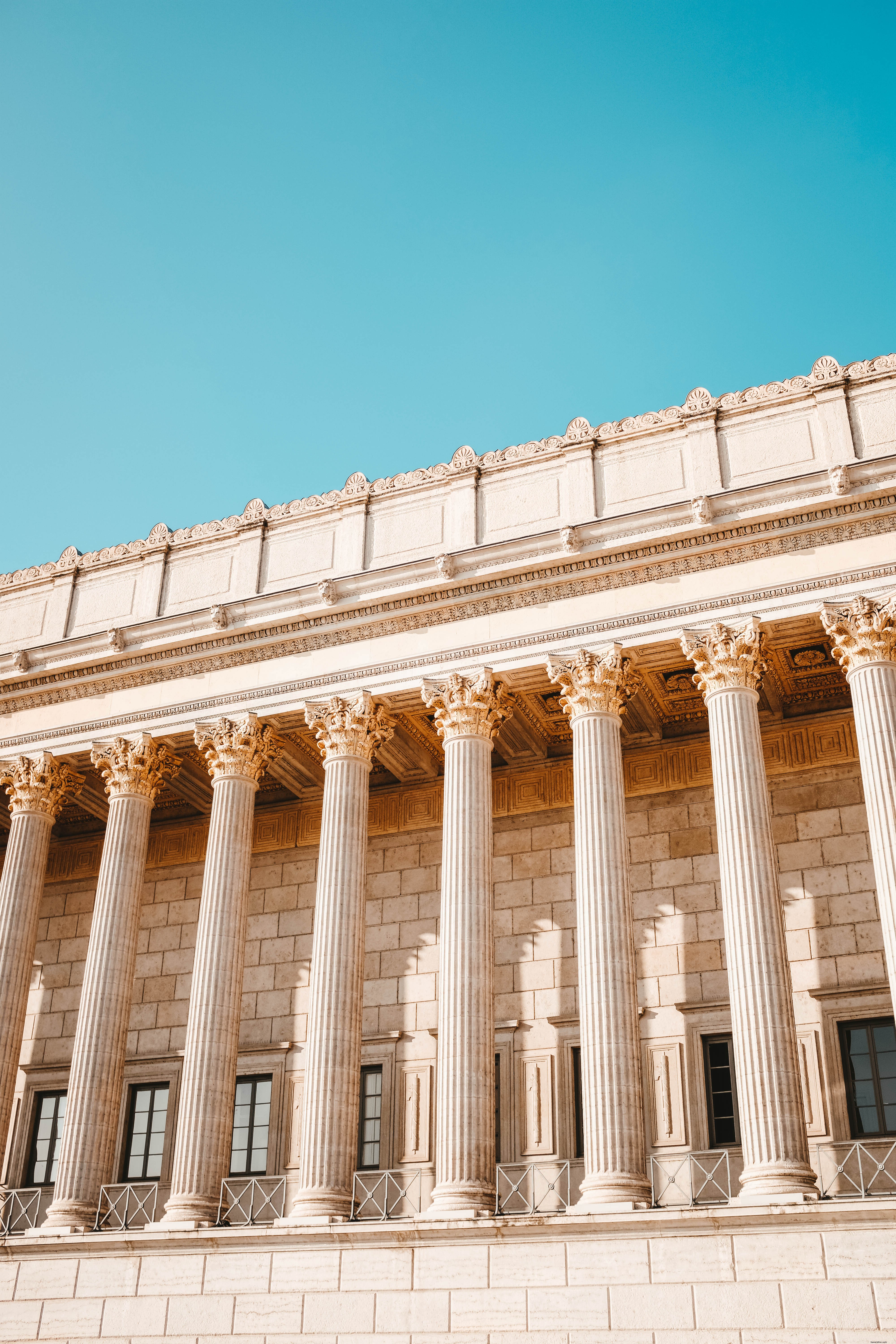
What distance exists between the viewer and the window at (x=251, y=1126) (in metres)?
31.5

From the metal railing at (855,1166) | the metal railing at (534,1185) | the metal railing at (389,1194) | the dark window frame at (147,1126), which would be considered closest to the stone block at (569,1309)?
the metal railing at (534,1185)

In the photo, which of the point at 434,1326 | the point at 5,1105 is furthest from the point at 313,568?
the point at 434,1326

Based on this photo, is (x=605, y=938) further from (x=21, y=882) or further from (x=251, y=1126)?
(x=21, y=882)

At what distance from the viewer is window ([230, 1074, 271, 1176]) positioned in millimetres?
31469

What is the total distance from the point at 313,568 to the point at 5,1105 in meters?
13.8

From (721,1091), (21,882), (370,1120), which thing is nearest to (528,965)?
(370,1120)

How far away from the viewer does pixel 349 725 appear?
29.4 metres

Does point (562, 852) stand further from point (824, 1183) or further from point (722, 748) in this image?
point (824, 1183)

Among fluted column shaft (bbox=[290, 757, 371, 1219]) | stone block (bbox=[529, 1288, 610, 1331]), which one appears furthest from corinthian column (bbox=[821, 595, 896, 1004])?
fluted column shaft (bbox=[290, 757, 371, 1219])

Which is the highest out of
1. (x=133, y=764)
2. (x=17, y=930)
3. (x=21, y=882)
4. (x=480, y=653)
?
(x=480, y=653)

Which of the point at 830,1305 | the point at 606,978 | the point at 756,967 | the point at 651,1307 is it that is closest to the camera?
the point at 830,1305

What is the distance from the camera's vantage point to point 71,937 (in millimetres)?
36406

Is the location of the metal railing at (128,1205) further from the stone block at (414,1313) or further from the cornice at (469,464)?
the cornice at (469,464)

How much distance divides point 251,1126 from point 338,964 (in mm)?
7366
